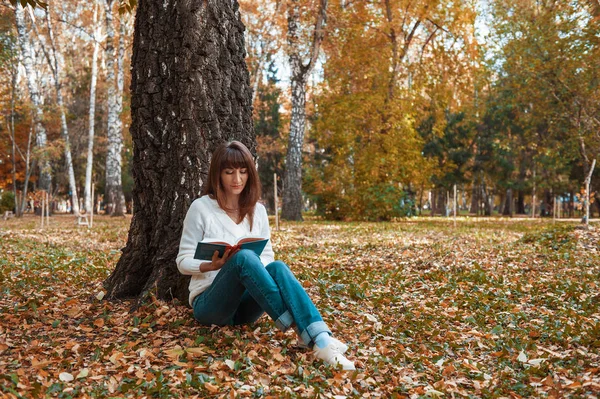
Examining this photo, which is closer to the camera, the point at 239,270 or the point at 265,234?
the point at 239,270

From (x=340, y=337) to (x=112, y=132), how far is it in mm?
20073

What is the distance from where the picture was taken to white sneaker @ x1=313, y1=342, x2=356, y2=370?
3.69 metres

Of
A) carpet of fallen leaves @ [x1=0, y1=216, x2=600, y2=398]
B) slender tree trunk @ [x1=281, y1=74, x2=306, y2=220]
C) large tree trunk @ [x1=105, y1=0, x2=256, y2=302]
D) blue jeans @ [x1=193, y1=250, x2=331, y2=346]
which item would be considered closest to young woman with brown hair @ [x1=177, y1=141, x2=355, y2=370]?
blue jeans @ [x1=193, y1=250, x2=331, y2=346]

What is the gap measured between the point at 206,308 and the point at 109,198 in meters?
21.6

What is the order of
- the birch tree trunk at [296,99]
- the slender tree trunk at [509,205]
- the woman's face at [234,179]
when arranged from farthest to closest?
the slender tree trunk at [509,205] → the birch tree trunk at [296,99] → the woman's face at [234,179]

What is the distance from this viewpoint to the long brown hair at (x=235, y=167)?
407 centimetres

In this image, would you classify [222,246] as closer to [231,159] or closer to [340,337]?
[231,159]

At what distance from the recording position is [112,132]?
22.6 m


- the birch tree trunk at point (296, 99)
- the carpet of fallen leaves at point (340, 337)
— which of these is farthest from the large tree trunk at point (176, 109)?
the birch tree trunk at point (296, 99)

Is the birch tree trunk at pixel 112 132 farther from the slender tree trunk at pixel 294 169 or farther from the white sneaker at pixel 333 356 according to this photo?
the white sneaker at pixel 333 356

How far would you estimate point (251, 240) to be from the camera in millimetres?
3816

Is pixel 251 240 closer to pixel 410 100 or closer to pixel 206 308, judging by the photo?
pixel 206 308

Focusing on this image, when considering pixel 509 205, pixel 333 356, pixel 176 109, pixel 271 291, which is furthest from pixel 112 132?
pixel 509 205

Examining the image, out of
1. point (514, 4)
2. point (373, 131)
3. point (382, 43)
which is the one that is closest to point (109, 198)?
point (373, 131)
